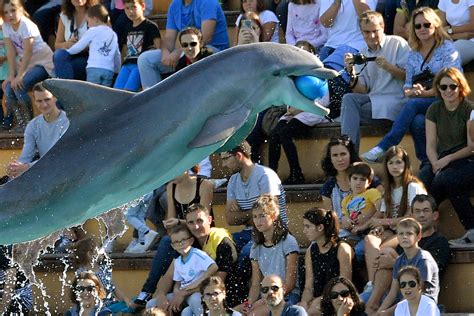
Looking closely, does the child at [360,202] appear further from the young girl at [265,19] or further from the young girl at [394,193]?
the young girl at [265,19]

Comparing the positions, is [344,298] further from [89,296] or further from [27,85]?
[27,85]

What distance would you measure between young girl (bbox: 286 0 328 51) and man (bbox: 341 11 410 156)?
114cm

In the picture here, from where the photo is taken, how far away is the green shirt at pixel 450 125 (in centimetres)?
1259

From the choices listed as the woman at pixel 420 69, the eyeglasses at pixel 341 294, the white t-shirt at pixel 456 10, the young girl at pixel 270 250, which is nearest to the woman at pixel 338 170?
the woman at pixel 420 69

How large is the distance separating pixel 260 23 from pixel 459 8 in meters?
2.18

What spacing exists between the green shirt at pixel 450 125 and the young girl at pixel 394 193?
2.09 ft

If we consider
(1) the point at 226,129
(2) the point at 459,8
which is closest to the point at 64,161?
(1) the point at 226,129

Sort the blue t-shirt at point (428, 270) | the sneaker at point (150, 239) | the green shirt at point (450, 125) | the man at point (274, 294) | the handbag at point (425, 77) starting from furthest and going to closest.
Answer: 1. the sneaker at point (150, 239)
2. the handbag at point (425, 77)
3. the green shirt at point (450, 125)
4. the man at point (274, 294)
5. the blue t-shirt at point (428, 270)

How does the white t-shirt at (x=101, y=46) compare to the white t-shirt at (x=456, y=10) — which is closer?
the white t-shirt at (x=456, y=10)

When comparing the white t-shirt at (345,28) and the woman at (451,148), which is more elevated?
the white t-shirt at (345,28)

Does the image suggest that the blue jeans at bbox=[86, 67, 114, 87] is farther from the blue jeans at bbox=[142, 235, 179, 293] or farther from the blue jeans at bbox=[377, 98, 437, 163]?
the blue jeans at bbox=[377, 98, 437, 163]

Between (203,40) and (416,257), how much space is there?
4661 millimetres

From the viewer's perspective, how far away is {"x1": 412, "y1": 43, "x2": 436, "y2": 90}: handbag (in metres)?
13.2

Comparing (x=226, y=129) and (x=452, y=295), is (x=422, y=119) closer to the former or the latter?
(x=452, y=295)
